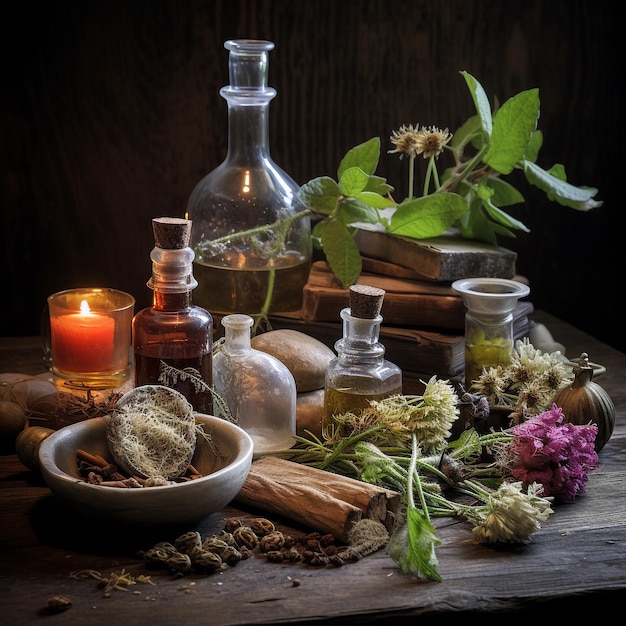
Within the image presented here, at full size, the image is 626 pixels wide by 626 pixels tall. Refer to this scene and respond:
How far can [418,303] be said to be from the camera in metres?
1.25

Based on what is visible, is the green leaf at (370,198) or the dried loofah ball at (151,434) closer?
the dried loofah ball at (151,434)

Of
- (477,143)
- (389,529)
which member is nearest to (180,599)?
(389,529)

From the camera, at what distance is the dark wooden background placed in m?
1.58

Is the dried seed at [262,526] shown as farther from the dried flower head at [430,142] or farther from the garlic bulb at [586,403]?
the dried flower head at [430,142]

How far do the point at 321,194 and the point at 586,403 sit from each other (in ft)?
1.39

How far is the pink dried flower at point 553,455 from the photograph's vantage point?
98 cm

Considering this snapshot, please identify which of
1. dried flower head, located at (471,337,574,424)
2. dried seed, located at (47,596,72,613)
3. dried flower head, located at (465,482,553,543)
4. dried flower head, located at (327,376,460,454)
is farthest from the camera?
dried flower head, located at (471,337,574,424)

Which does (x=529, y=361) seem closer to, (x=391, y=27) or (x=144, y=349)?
(x=144, y=349)

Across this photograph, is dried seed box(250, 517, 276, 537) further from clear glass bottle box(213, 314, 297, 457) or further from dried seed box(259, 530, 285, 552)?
clear glass bottle box(213, 314, 297, 457)

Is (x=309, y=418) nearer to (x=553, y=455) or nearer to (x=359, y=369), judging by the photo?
(x=359, y=369)

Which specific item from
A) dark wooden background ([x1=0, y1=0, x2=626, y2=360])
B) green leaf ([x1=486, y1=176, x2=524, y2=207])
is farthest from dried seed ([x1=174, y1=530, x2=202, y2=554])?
dark wooden background ([x1=0, y1=0, x2=626, y2=360])

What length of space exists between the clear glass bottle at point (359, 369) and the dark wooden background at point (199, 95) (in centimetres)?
69

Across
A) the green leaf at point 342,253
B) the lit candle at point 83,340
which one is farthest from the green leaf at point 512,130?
the lit candle at point 83,340

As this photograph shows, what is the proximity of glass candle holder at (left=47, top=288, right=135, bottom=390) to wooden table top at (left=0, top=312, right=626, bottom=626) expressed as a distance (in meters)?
0.23
